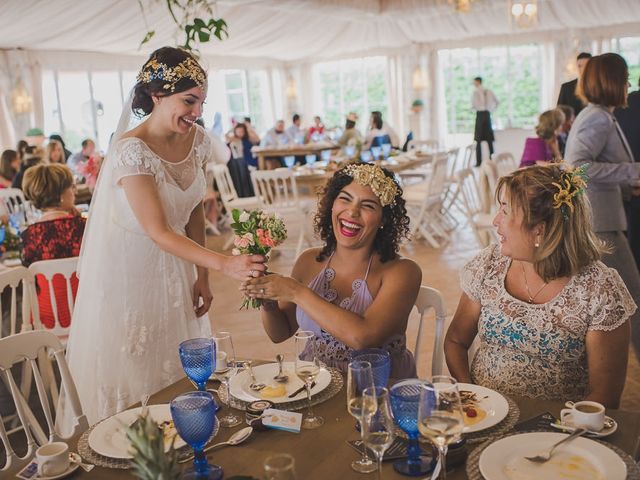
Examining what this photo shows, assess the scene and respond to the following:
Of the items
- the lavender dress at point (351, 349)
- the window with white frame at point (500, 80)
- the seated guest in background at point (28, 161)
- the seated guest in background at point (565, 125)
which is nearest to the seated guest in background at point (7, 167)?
the seated guest in background at point (28, 161)

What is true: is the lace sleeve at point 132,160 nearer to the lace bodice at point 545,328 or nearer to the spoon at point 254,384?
the spoon at point 254,384

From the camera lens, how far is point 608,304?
6.79ft

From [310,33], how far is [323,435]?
14.5 metres

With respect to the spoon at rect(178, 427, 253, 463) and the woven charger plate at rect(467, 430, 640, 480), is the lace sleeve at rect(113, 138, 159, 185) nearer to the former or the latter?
the spoon at rect(178, 427, 253, 463)

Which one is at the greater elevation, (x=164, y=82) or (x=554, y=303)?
(x=164, y=82)

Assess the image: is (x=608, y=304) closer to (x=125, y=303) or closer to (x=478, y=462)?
(x=478, y=462)

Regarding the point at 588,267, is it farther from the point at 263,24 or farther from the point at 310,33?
the point at 310,33

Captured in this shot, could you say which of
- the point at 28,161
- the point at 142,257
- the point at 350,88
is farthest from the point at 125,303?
the point at 350,88


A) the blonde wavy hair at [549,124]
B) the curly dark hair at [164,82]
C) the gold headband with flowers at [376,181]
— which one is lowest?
the gold headband with flowers at [376,181]

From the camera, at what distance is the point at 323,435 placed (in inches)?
67.6

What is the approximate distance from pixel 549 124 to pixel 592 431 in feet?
14.0

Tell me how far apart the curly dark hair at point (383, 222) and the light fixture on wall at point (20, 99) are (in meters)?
10.4

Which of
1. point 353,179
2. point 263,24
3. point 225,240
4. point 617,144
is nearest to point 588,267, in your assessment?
point 353,179

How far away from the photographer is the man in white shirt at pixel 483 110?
1491 cm
